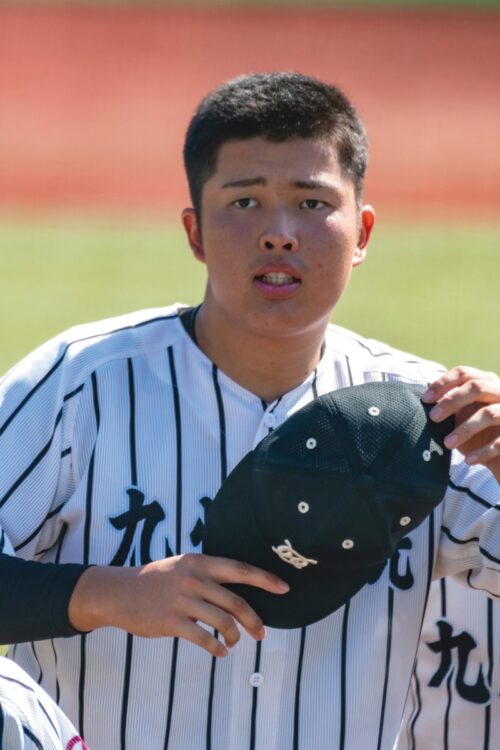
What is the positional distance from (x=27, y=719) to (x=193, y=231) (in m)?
1.33

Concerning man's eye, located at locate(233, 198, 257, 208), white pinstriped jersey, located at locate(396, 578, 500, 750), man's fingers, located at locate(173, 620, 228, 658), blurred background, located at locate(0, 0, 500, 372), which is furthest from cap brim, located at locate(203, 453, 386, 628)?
blurred background, located at locate(0, 0, 500, 372)

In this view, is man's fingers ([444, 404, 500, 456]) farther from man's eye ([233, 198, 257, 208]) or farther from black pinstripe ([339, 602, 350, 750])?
man's eye ([233, 198, 257, 208])

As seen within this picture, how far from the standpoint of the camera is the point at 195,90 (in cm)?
1664

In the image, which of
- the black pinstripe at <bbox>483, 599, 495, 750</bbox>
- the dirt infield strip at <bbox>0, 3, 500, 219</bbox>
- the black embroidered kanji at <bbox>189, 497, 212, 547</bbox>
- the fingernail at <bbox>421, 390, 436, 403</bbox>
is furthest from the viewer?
the dirt infield strip at <bbox>0, 3, 500, 219</bbox>

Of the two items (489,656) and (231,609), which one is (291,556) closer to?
(231,609)

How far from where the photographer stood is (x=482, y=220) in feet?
42.5

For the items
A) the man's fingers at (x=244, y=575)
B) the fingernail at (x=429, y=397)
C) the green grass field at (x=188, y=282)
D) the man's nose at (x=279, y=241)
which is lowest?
the man's fingers at (x=244, y=575)

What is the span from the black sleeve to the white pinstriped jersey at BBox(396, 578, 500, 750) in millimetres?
969

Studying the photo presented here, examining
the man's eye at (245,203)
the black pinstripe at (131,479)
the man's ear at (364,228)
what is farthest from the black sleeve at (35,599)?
the man's ear at (364,228)

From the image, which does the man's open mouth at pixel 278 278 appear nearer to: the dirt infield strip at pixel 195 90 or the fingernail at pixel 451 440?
the fingernail at pixel 451 440

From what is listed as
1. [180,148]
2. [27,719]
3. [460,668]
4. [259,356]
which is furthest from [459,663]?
[180,148]

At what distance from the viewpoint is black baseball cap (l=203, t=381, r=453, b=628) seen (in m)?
2.22

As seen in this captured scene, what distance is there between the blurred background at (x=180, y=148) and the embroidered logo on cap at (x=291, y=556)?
634cm

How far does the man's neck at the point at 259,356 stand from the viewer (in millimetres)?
2719
